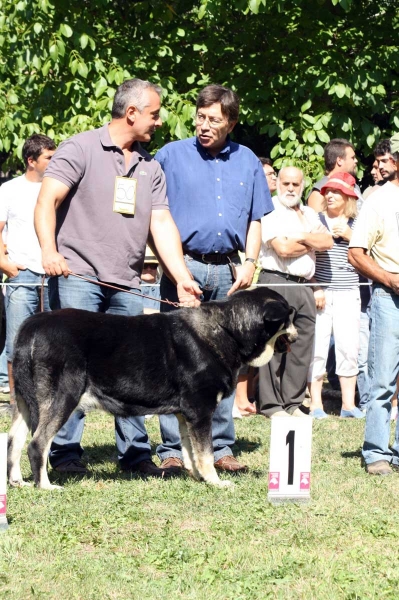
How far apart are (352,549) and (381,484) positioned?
164 centimetres

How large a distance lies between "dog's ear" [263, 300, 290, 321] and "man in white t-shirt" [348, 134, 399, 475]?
73cm

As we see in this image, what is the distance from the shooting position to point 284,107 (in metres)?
11.8

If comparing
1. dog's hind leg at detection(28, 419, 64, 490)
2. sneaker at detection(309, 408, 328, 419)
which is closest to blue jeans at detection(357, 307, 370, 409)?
sneaker at detection(309, 408, 328, 419)

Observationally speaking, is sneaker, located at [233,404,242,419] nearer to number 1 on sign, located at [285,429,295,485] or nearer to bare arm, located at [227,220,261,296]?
bare arm, located at [227,220,261,296]

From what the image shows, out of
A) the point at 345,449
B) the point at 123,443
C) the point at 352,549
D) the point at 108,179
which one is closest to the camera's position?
the point at 352,549

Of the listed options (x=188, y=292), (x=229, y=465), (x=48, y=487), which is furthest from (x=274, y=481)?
(x=188, y=292)

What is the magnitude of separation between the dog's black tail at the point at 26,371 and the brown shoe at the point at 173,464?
1157 mm

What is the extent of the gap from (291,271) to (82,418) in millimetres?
3216

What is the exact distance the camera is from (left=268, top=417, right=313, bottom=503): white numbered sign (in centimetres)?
529

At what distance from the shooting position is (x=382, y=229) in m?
6.47

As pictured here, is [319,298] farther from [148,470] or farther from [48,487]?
[48,487]

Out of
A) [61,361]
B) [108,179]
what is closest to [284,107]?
[108,179]

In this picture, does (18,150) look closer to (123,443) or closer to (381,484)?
(123,443)

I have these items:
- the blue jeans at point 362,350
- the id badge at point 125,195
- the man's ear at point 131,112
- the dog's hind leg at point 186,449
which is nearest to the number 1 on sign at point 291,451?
the dog's hind leg at point 186,449
